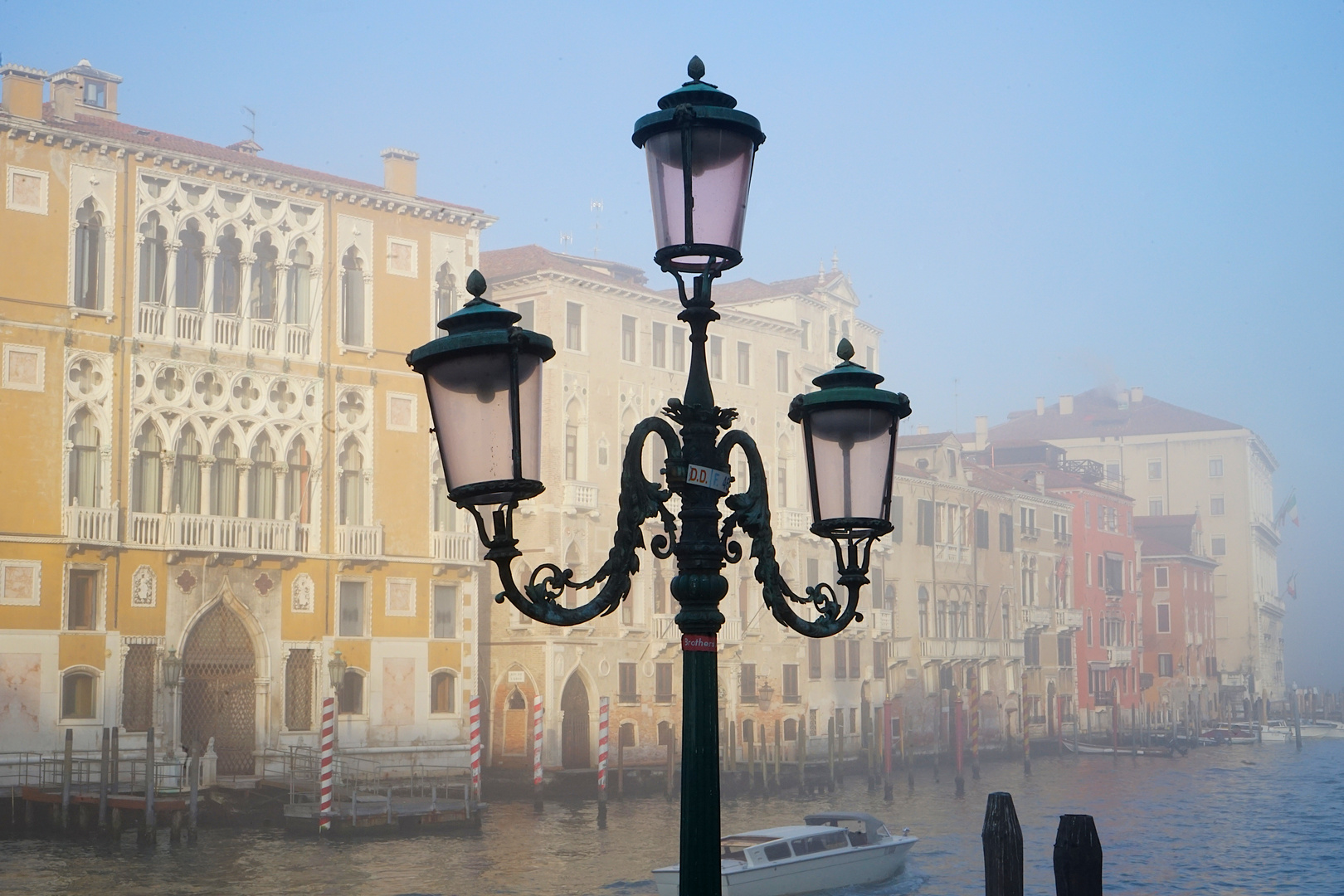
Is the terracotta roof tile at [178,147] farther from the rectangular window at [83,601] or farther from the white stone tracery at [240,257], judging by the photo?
the rectangular window at [83,601]

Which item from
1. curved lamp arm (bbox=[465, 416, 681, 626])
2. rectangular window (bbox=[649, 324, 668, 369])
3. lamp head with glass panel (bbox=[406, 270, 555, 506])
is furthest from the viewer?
rectangular window (bbox=[649, 324, 668, 369])

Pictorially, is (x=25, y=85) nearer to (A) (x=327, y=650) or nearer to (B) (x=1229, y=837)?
(A) (x=327, y=650)

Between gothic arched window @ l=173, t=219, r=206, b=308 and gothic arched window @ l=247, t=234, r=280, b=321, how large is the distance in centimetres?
100

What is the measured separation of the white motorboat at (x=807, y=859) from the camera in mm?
19781

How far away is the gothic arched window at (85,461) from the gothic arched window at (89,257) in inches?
77.8

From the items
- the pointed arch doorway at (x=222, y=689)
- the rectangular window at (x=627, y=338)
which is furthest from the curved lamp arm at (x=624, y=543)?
the rectangular window at (x=627, y=338)

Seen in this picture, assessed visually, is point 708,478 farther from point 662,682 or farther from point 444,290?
point 662,682

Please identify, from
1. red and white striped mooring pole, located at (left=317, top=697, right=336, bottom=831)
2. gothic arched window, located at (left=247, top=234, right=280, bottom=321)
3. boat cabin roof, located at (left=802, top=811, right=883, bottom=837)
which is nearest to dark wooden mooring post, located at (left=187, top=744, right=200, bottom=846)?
red and white striped mooring pole, located at (left=317, top=697, right=336, bottom=831)

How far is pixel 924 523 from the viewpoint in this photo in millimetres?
46750

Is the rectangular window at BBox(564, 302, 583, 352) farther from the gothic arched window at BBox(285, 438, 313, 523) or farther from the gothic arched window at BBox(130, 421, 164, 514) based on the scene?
the gothic arched window at BBox(130, 421, 164, 514)

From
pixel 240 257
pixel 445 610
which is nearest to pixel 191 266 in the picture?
pixel 240 257

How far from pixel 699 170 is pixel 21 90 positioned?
993 inches

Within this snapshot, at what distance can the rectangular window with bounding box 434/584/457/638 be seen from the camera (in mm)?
30531

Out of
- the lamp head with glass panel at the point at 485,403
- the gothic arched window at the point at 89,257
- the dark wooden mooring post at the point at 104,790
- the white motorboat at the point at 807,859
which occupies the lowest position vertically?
the white motorboat at the point at 807,859
